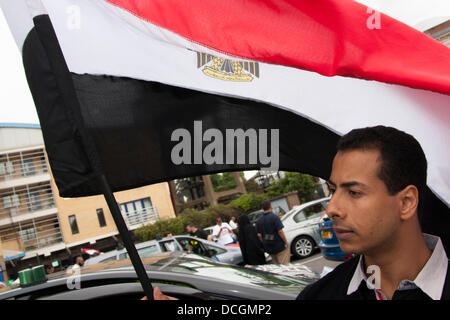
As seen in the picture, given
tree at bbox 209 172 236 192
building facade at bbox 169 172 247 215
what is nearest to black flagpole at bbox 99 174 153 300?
building facade at bbox 169 172 247 215

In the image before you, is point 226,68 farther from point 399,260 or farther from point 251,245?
point 251,245

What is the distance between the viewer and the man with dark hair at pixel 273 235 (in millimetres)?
7324

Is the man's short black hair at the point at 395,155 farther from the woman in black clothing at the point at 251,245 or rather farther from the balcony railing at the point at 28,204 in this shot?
the balcony railing at the point at 28,204

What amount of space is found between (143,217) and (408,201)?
37152 mm

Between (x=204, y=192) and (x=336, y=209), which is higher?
(x=336, y=209)

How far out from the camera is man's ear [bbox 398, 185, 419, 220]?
1.34 m

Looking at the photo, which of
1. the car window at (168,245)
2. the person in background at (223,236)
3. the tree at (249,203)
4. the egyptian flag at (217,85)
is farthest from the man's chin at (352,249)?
the tree at (249,203)

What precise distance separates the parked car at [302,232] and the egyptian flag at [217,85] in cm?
887

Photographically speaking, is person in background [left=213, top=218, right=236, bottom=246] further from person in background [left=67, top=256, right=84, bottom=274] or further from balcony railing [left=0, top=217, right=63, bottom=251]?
balcony railing [left=0, top=217, right=63, bottom=251]

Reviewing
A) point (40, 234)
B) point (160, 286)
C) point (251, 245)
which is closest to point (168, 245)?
point (251, 245)

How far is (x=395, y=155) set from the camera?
136 cm

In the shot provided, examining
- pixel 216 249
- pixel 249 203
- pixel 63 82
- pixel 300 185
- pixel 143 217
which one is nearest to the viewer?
pixel 63 82

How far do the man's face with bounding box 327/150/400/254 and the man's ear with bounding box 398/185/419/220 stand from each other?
0.08 ft

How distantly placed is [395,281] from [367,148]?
20.0 inches
